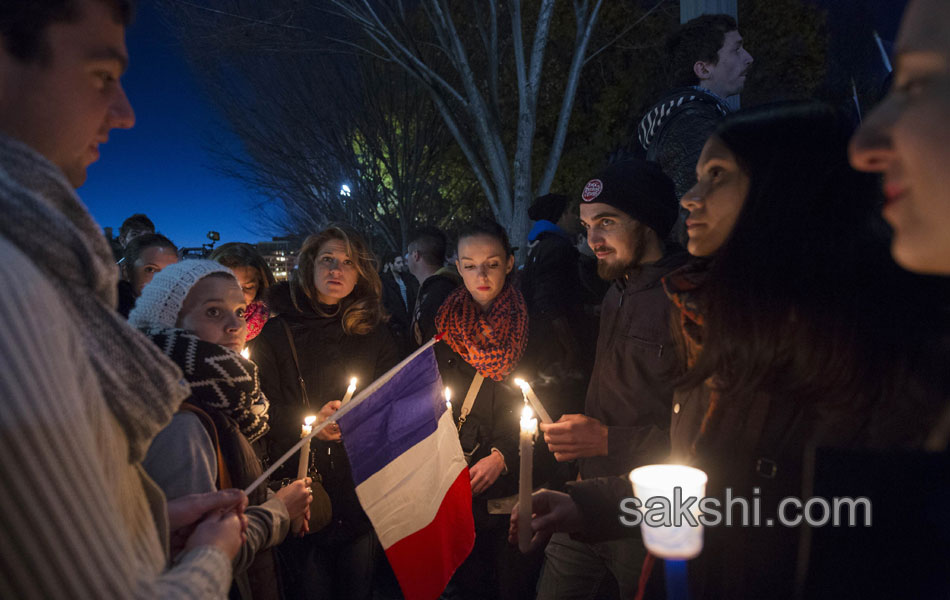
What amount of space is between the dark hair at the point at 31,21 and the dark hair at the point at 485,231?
2892 mm

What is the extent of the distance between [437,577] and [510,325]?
1589 millimetres

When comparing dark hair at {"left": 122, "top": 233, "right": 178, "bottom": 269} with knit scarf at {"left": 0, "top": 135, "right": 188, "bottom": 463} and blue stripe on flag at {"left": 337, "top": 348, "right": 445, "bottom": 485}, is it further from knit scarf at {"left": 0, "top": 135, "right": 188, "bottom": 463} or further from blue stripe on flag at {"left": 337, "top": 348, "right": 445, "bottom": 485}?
knit scarf at {"left": 0, "top": 135, "right": 188, "bottom": 463}

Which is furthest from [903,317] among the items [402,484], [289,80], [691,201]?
[289,80]

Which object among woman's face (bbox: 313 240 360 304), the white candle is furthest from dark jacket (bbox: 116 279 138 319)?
the white candle

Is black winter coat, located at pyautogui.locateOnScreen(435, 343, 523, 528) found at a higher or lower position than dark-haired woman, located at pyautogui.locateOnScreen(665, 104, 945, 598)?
lower

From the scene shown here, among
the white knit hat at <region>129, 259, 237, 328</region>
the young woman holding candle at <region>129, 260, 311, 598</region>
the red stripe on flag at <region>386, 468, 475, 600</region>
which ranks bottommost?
the red stripe on flag at <region>386, 468, 475, 600</region>

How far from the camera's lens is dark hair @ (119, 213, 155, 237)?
6.70 metres

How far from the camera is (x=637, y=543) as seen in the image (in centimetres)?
256

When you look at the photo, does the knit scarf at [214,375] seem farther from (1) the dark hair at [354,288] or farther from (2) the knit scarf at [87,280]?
(1) the dark hair at [354,288]

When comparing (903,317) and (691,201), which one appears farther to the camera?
(691,201)

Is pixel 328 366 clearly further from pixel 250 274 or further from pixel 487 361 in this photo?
pixel 250 274

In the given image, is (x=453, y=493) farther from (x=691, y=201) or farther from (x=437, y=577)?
(x=691, y=201)

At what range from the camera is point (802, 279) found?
1.36 m

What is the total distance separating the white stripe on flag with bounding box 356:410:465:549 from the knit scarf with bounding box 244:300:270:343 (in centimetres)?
235
